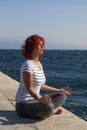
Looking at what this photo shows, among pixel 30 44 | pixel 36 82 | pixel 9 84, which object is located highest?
pixel 30 44

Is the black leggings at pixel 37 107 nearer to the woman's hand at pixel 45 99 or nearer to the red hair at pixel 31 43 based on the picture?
the woman's hand at pixel 45 99

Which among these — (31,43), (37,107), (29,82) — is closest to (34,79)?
(29,82)

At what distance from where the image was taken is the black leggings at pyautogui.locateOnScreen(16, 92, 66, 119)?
6574 mm

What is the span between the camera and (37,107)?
259 inches

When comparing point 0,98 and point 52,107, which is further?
point 0,98

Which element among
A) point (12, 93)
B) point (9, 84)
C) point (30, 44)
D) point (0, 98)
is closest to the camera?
point (30, 44)

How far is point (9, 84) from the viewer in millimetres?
10414

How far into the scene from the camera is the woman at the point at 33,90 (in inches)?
254

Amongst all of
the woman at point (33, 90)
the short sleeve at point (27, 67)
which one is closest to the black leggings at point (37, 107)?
the woman at point (33, 90)

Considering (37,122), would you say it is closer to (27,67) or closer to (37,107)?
(37,107)

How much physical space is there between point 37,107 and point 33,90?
0.28 meters

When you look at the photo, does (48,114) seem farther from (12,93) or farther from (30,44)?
(12,93)

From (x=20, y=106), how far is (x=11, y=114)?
1.17 feet

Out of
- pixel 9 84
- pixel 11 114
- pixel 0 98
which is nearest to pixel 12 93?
pixel 0 98
